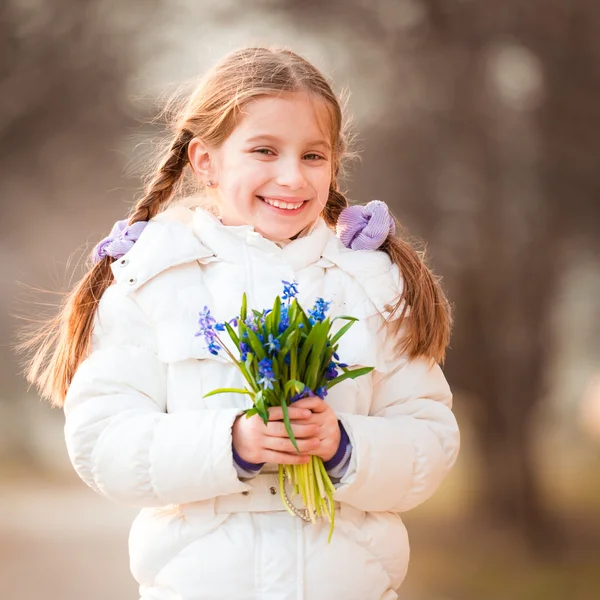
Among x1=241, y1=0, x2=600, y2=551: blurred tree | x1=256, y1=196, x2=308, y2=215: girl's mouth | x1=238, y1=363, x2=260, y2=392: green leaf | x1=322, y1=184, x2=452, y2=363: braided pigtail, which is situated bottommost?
x1=238, y1=363, x2=260, y2=392: green leaf

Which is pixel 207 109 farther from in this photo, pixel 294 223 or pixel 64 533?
pixel 64 533

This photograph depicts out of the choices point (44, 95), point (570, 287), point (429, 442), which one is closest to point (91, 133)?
point (44, 95)

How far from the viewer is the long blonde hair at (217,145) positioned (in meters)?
2.14

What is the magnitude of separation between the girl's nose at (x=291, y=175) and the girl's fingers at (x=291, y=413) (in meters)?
0.50

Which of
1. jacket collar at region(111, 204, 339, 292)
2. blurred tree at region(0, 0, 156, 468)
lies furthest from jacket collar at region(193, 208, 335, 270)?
blurred tree at region(0, 0, 156, 468)

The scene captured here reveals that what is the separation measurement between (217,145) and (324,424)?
27.3 inches

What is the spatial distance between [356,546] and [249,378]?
0.46 meters

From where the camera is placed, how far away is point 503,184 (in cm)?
559

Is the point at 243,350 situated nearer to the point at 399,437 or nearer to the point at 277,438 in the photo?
the point at 277,438

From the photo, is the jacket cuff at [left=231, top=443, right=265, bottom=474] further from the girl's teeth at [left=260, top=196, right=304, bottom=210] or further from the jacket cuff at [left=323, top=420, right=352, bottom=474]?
the girl's teeth at [left=260, top=196, right=304, bottom=210]

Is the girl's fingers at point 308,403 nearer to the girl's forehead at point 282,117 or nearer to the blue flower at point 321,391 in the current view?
the blue flower at point 321,391

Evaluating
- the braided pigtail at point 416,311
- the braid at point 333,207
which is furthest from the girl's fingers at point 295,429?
the braid at point 333,207

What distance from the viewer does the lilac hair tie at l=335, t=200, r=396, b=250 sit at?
89.9 inches

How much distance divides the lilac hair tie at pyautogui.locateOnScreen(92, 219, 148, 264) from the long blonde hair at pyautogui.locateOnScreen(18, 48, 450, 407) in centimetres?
2
